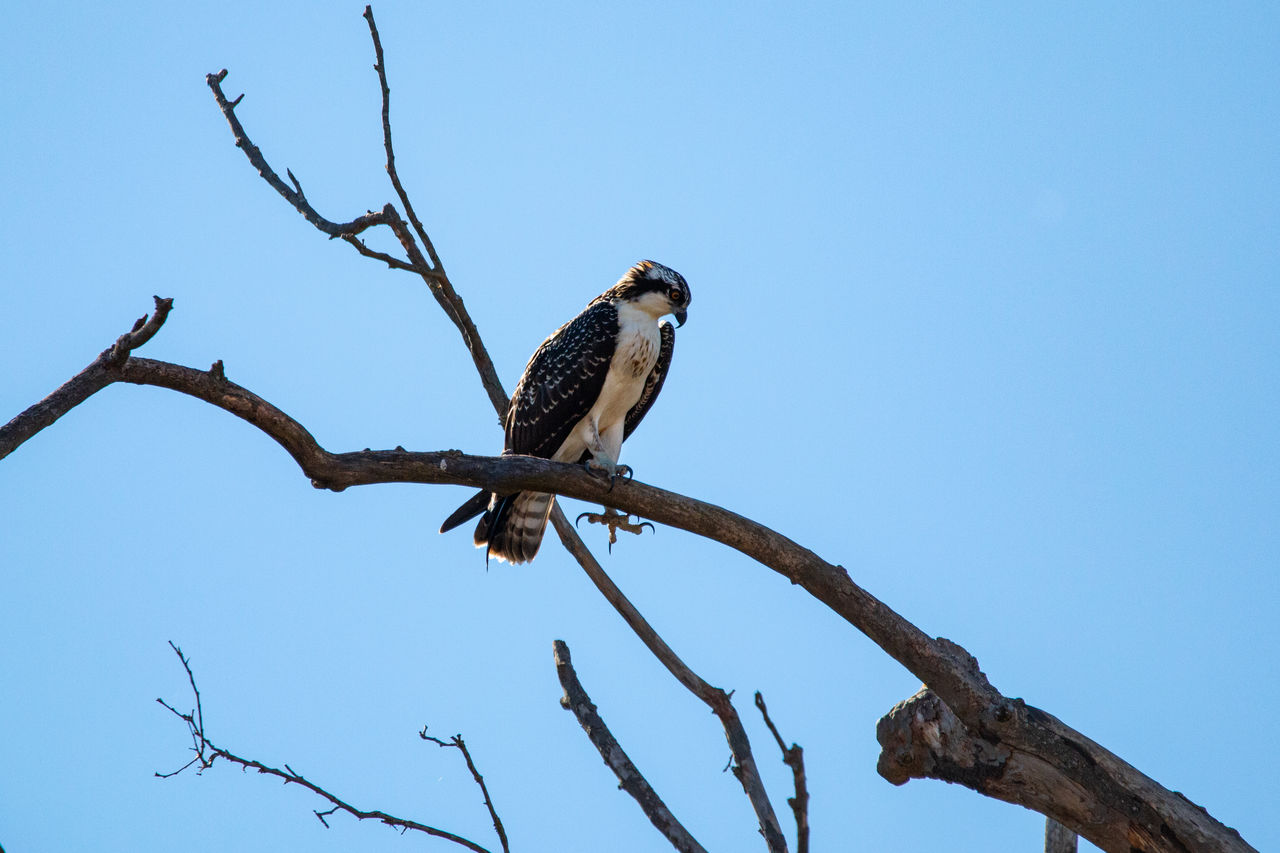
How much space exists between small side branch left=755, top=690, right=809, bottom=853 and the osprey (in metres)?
4.51

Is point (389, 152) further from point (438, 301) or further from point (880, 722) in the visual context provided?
point (880, 722)

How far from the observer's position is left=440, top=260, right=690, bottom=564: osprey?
8.38 m

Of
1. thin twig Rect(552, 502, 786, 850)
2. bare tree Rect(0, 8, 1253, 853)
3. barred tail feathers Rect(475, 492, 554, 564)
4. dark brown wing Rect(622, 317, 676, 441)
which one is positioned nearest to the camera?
bare tree Rect(0, 8, 1253, 853)

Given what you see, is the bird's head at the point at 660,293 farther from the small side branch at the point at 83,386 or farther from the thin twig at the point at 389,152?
the small side branch at the point at 83,386

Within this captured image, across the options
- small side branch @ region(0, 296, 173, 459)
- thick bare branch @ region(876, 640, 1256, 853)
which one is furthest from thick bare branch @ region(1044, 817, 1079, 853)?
small side branch @ region(0, 296, 173, 459)

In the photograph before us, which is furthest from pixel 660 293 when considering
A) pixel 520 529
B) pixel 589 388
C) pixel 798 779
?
pixel 798 779

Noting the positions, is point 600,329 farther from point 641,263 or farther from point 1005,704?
point 1005,704

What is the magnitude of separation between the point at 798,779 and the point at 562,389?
5192 mm

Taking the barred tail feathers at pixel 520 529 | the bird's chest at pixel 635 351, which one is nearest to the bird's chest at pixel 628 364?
the bird's chest at pixel 635 351

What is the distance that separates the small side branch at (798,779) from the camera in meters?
3.39

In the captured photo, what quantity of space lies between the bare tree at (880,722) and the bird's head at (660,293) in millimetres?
2866

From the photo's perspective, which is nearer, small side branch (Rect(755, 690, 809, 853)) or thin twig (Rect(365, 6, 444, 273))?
small side branch (Rect(755, 690, 809, 853))

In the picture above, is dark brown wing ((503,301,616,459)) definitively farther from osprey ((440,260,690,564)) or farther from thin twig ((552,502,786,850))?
thin twig ((552,502,786,850))

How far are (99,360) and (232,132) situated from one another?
2414 mm
